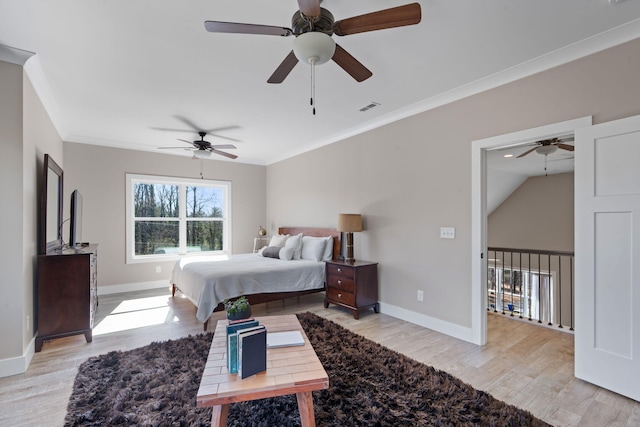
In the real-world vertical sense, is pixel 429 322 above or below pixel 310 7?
below

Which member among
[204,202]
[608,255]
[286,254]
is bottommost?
[286,254]

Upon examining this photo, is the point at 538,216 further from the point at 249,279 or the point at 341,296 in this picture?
the point at 249,279

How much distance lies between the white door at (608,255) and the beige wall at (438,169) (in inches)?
10.3

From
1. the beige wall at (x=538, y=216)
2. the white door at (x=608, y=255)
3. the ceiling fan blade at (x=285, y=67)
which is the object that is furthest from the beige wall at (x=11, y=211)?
the beige wall at (x=538, y=216)

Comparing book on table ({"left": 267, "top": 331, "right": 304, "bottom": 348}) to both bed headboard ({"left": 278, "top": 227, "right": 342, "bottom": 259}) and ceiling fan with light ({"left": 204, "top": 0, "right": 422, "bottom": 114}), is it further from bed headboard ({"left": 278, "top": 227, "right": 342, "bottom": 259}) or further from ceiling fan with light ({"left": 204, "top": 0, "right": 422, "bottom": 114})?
bed headboard ({"left": 278, "top": 227, "right": 342, "bottom": 259})

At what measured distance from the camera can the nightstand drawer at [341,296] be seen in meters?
3.87

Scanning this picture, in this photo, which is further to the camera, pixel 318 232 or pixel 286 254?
pixel 318 232

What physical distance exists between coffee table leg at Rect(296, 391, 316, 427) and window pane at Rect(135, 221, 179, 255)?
5.16m

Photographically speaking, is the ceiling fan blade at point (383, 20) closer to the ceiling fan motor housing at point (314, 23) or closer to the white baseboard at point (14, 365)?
the ceiling fan motor housing at point (314, 23)

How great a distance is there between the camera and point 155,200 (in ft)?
19.0

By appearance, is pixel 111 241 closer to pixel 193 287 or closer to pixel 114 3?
pixel 193 287

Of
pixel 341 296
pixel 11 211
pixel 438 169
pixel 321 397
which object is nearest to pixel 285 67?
pixel 438 169

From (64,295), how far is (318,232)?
337 centimetres

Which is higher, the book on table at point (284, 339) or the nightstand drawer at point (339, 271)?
the nightstand drawer at point (339, 271)
